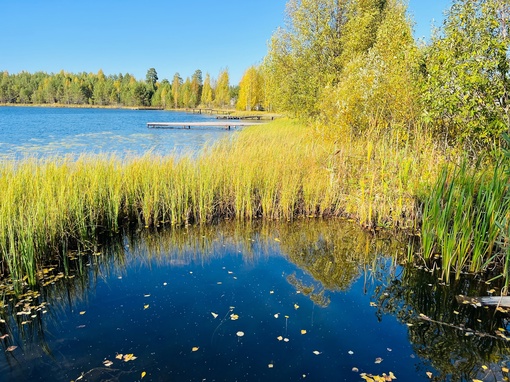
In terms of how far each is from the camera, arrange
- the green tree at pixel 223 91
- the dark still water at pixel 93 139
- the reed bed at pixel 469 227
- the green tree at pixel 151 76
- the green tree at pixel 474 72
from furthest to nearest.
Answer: the green tree at pixel 151 76, the green tree at pixel 223 91, the dark still water at pixel 93 139, the green tree at pixel 474 72, the reed bed at pixel 469 227

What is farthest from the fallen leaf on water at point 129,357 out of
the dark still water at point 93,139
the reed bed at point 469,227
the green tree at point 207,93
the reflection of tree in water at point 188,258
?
the green tree at point 207,93

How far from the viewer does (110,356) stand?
355cm

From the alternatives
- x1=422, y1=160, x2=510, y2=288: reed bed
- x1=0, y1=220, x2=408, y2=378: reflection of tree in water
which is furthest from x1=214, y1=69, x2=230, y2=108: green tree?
x1=422, y1=160, x2=510, y2=288: reed bed

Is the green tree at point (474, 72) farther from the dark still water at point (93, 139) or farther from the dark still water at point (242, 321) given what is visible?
the dark still water at point (93, 139)

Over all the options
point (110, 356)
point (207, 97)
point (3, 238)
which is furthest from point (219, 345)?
point (207, 97)

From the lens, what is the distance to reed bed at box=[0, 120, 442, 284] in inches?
235

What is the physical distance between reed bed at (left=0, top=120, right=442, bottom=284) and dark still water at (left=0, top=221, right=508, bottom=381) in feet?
2.54

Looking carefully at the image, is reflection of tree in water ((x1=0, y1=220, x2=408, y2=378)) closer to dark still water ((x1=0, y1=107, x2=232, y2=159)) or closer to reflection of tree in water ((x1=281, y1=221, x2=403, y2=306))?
reflection of tree in water ((x1=281, y1=221, x2=403, y2=306))

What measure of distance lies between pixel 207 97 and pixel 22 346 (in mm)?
85287

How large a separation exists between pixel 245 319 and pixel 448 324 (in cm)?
243

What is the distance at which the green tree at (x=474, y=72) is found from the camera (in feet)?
24.2

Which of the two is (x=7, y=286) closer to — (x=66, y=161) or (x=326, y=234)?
(x=66, y=161)

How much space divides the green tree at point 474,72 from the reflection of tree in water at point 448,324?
3.87 metres

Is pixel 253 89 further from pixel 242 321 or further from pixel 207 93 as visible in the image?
pixel 242 321
